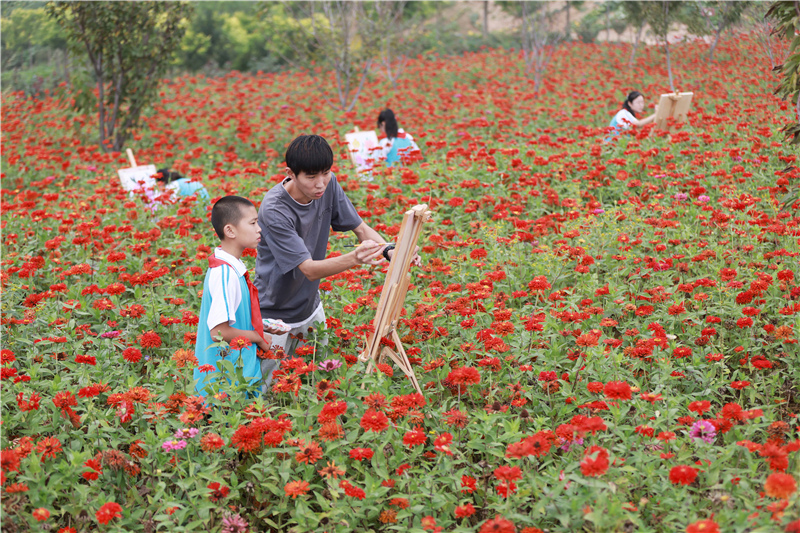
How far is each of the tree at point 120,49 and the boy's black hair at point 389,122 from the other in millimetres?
5224

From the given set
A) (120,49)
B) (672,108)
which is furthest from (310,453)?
(120,49)

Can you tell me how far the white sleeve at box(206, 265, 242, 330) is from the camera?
2.76 meters

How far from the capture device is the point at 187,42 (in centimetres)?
1870

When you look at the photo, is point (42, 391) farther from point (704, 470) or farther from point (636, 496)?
point (704, 470)

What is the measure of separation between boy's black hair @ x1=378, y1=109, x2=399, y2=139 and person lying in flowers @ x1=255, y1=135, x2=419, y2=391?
373 cm

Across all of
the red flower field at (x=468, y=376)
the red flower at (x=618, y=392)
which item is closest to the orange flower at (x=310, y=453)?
the red flower field at (x=468, y=376)

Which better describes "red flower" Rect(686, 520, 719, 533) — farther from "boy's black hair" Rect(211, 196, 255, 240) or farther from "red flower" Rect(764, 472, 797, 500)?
"boy's black hair" Rect(211, 196, 255, 240)

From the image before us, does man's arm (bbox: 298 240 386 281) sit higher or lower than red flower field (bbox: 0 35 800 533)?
higher

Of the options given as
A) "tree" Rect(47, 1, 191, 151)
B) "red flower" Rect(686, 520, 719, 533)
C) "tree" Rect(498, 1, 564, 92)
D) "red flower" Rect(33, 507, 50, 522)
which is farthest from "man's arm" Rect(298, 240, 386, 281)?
"tree" Rect(498, 1, 564, 92)

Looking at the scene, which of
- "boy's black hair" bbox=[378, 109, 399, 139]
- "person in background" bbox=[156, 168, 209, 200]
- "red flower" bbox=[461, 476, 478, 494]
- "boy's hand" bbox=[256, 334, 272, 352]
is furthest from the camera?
"boy's black hair" bbox=[378, 109, 399, 139]

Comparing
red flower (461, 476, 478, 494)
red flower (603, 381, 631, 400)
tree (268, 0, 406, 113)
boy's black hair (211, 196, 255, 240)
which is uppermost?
tree (268, 0, 406, 113)

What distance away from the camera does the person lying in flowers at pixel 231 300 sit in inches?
109

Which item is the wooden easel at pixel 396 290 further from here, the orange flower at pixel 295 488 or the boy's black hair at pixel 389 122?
the boy's black hair at pixel 389 122

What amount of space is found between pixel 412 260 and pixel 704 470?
4.47 ft
